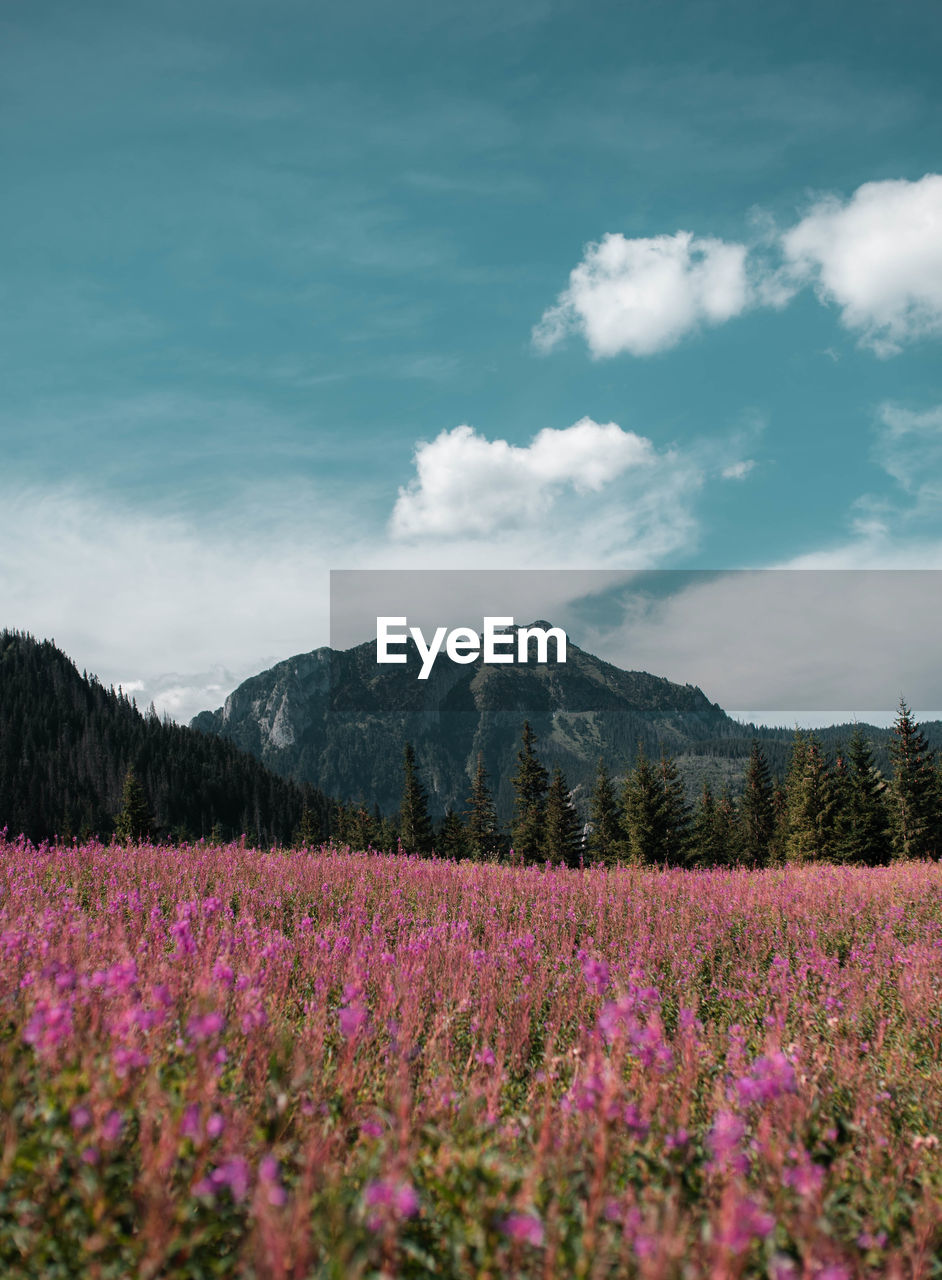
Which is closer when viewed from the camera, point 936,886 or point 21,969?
point 21,969

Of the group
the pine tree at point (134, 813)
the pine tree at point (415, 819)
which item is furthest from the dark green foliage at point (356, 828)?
the pine tree at point (134, 813)

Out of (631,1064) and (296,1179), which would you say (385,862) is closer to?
(631,1064)

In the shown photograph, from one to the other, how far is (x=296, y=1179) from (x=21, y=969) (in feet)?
8.66

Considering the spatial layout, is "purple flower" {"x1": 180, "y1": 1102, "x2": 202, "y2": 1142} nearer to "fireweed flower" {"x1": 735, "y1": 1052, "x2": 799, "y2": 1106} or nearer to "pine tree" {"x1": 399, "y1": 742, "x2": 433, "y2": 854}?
"fireweed flower" {"x1": 735, "y1": 1052, "x2": 799, "y2": 1106}

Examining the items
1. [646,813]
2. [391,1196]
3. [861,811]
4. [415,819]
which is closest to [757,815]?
[861,811]

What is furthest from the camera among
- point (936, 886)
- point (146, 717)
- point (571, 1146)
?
point (146, 717)

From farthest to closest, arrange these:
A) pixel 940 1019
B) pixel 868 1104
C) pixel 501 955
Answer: pixel 501 955 < pixel 940 1019 < pixel 868 1104

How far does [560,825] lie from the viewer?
5638cm

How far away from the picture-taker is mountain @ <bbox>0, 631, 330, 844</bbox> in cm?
13662

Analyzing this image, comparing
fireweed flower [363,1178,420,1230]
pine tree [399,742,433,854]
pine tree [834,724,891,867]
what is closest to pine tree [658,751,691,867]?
pine tree [834,724,891,867]

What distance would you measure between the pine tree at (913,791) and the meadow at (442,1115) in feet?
166

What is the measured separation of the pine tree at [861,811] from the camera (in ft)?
159

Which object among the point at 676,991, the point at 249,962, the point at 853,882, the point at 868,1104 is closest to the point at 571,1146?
the point at 868,1104

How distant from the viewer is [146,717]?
189750 millimetres
